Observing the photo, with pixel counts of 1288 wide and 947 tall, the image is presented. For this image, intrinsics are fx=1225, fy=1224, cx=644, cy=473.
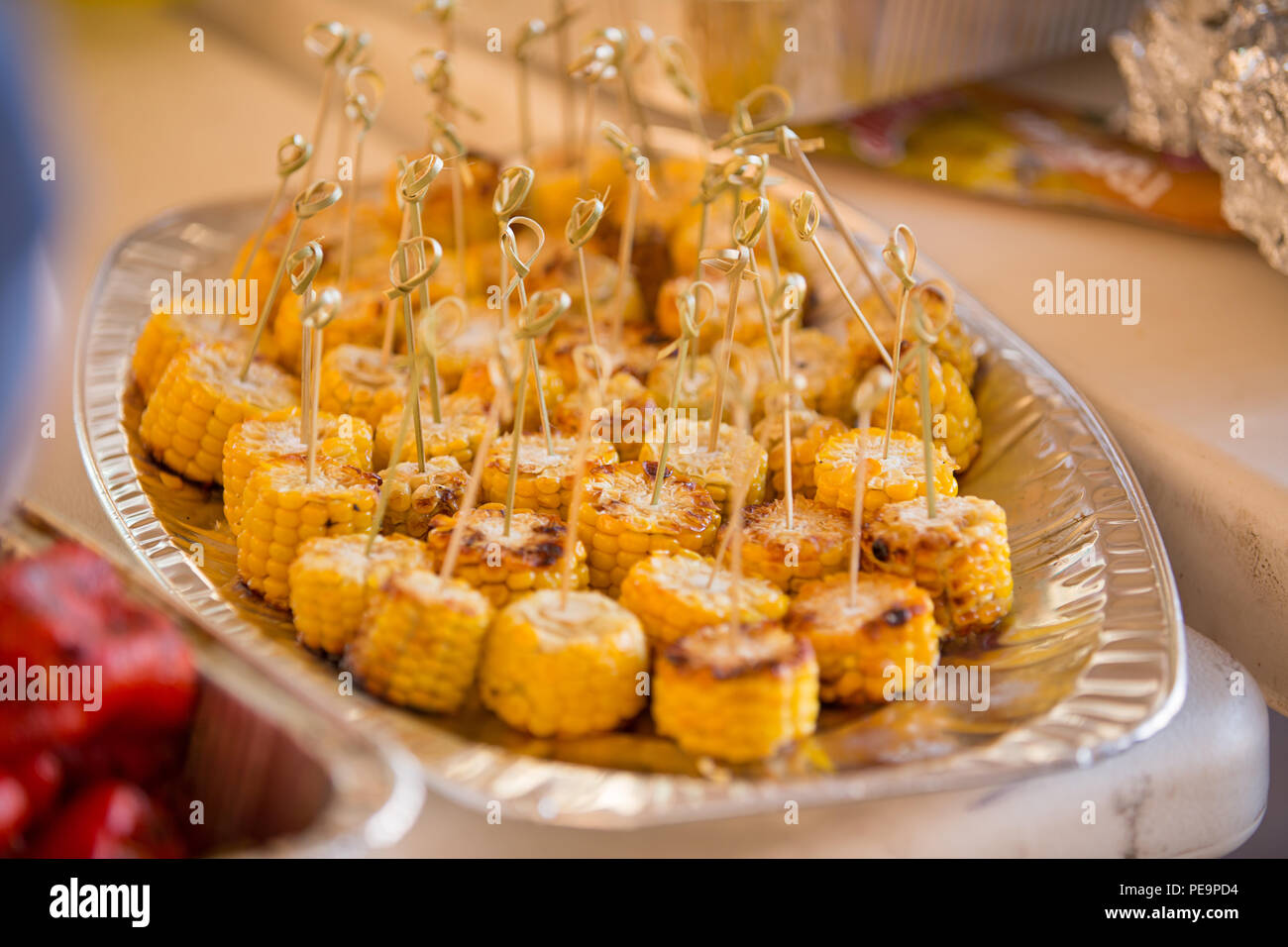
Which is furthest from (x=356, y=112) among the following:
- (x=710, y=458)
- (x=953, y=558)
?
(x=953, y=558)

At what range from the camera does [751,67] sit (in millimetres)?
1931

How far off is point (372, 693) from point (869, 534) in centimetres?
44

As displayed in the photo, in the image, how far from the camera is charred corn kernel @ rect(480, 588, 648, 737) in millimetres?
904

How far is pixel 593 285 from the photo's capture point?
155 cm

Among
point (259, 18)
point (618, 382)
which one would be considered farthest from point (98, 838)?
point (259, 18)

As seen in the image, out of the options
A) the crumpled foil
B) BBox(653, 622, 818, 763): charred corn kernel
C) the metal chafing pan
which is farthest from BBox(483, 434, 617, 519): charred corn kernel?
the crumpled foil

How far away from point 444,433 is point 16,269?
1.35 feet

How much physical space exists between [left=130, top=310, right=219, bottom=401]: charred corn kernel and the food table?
8 centimetres

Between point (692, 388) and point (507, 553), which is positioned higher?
point (692, 388)

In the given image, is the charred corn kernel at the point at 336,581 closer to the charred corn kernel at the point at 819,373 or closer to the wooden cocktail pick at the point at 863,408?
the wooden cocktail pick at the point at 863,408

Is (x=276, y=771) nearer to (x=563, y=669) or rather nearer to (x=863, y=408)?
(x=563, y=669)

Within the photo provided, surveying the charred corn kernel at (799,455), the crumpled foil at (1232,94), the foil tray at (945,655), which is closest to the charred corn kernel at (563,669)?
the foil tray at (945,655)

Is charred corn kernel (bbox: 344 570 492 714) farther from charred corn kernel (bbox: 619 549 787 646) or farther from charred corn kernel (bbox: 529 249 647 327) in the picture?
charred corn kernel (bbox: 529 249 647 327)
